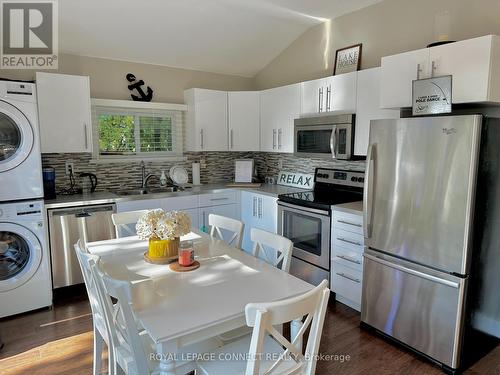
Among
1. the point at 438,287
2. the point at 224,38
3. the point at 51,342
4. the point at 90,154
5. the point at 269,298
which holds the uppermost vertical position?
the point at 224,38

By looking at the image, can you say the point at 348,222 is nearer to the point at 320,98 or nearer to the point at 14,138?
the point at 320,98

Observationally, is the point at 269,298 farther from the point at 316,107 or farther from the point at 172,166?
the point at 172,166

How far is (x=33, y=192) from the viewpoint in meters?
2.88

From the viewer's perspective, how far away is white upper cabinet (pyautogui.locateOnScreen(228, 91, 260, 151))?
4.38 m

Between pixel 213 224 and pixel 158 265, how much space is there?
29.9 inches

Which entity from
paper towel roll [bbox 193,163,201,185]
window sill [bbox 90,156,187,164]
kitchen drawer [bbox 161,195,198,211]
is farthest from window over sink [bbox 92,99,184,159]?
kitchen drawer [bbox 161,195,198,211]

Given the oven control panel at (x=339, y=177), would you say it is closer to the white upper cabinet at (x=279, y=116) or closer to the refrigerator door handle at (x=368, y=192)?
the white upper cabinet at (x=279, y=116)

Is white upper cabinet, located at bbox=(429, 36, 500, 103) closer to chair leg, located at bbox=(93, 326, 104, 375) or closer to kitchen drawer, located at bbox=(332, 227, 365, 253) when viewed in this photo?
kitchen drawer, located at bbox=(332, 227, 365, 253)

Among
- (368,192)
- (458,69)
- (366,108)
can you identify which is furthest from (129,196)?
(458,69)

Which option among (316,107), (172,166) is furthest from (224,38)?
(172,166)

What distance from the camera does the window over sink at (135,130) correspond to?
12.8 feet

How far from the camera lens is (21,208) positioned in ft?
9.32

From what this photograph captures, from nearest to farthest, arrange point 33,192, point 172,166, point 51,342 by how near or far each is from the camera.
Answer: point 51,342
point 33,192
point 172,166

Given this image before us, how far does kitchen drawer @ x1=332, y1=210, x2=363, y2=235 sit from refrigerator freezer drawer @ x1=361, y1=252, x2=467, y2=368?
266 mm
